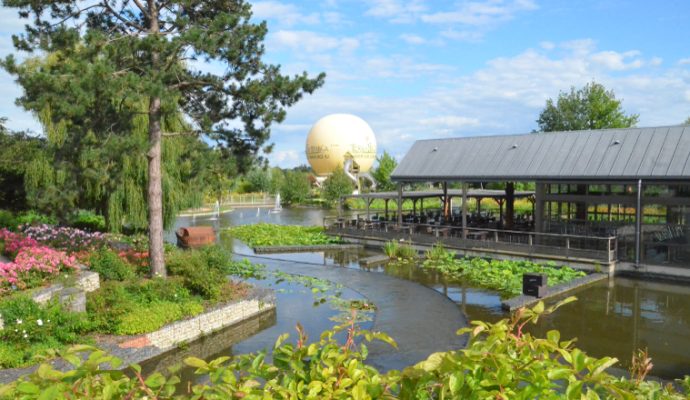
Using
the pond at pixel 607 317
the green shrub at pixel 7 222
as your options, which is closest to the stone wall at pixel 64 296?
the pond at pixel 607 317

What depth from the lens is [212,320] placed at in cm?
1220

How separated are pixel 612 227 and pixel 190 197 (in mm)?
18477

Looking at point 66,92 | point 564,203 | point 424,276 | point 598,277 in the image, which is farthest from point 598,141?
point 66,92

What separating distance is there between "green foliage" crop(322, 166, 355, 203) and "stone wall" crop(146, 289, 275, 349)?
4043cm

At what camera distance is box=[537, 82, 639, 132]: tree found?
154ft

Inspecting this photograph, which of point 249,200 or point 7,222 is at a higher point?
point 7,222

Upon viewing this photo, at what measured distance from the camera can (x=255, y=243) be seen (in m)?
27.2

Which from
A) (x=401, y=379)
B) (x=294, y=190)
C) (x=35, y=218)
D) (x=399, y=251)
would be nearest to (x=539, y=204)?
(x=399, y=251)

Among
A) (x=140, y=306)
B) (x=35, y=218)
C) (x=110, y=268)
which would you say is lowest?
(x=140, y=306)

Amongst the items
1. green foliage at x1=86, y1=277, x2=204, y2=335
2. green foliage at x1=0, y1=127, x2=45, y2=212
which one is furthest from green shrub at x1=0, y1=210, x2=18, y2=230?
green foliage at x1=86, y1=277, x2=204, y2=335

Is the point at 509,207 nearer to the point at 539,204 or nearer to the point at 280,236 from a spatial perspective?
the point at 539,204

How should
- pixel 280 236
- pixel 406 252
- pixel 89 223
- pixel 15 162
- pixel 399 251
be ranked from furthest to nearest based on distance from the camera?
pixel 280 236
pixel 89 223
pixel 15 162
pixel 399 251
pixel 406 252

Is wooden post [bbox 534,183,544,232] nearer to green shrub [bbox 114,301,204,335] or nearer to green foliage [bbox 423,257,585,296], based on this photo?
green foliage [bbox 423,257,585,296]

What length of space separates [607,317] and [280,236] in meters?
18.8
